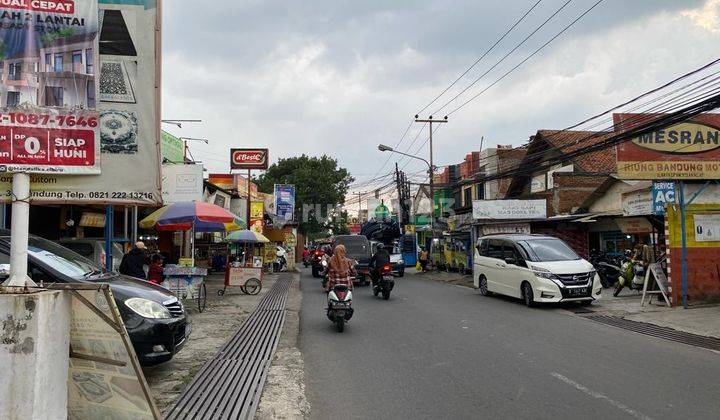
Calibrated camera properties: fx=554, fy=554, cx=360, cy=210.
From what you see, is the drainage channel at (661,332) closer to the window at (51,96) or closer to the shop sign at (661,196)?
the shop sign at (661,196)

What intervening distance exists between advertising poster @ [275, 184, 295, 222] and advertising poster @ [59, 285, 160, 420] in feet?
116

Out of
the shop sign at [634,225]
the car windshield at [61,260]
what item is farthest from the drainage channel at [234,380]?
the shop sign at [634,225]

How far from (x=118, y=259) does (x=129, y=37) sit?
11259mm

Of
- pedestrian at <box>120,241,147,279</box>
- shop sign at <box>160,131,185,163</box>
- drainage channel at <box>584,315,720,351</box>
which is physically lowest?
drainage channel at <box>584,315,720,351</box>

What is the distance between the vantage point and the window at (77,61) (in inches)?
189

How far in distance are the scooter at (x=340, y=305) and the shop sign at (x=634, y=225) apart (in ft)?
44.3

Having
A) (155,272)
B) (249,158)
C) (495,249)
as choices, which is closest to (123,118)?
(155,272)

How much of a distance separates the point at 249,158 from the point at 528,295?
21963 millimetres

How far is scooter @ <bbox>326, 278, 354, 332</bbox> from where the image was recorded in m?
10.3

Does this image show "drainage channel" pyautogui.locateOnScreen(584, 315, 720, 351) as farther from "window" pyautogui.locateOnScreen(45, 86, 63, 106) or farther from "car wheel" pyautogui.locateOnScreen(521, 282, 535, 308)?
"window" pyautogui.locateOnScreen(45, 86, 63, 106)

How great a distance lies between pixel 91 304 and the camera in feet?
13.7

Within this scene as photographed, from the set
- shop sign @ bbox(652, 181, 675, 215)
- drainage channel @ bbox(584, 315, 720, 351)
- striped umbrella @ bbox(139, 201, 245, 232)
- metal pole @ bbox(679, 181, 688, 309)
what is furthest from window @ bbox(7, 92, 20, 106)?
metal pole @ bbox(679, 181, 688, 309)

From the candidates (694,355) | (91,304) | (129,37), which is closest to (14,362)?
Result: (91,304)

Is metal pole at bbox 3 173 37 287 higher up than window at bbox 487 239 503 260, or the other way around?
metal pole at bbox 3 173 37 287
